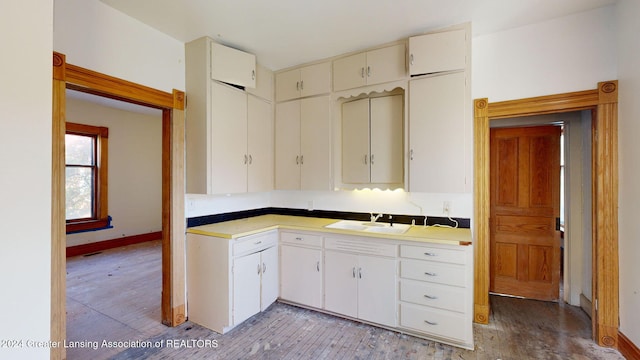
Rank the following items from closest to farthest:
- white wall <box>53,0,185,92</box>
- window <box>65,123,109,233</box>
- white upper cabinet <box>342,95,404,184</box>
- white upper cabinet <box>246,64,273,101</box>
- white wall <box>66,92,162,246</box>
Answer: white wall <box>53,0,185,92</box>, white upper cabinet <box>342,95,404,184</box>, white upper cabinet <box>246,64,273,101</box>, window <box>65,123,109,233</box>, white wall <box>66,92,162,246</box>

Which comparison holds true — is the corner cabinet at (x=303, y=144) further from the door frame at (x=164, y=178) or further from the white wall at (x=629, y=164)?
the white wall at (x=629, y=164)

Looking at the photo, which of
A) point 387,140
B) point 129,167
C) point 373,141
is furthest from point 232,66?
point 129,167

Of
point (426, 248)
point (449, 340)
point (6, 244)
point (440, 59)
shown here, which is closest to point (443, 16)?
point (440, 59)

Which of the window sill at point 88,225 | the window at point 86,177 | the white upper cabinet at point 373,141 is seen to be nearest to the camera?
the white upper cabinet at point 373,141

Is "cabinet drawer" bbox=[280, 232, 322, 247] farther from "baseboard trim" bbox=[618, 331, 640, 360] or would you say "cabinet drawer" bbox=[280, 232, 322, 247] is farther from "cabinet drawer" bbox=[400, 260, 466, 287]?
"baseboard trim" bbox=[618, 331, 640, 360]

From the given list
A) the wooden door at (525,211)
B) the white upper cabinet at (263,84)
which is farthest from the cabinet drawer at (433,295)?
the white upper cabinet at (263,84)

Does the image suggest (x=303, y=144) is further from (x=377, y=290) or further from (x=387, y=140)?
(x=377, y=290)

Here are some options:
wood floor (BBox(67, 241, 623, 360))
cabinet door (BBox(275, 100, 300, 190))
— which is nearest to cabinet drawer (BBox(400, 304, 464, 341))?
wood floor (BBox(67, 241, 623, 360))

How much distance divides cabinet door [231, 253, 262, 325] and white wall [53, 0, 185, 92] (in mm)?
1777

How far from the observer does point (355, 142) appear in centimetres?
303

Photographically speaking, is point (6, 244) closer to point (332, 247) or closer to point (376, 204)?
point (332, 247)

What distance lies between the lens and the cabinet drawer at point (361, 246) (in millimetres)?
2393

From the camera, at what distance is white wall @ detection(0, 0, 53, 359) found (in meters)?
1.06

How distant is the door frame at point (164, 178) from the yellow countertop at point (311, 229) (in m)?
0.28
